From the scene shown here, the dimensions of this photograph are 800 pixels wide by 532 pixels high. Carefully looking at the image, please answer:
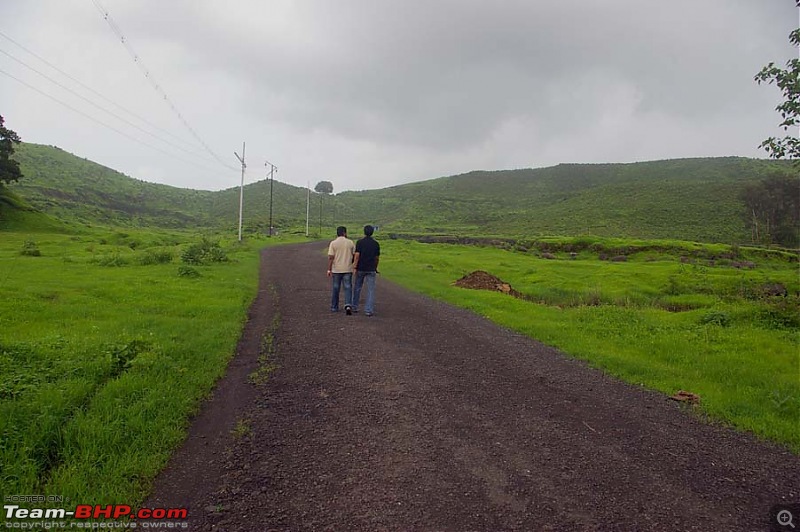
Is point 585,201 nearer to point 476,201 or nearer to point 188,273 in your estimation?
point 476,201

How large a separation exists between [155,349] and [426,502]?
5454 mm

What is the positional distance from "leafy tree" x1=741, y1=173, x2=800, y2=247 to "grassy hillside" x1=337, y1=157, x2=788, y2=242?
2.35 m

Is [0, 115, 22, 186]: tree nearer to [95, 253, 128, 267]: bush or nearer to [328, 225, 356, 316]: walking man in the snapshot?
[95, 253, 128, 267]: bush

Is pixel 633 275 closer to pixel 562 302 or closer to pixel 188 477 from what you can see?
pixel 562 302

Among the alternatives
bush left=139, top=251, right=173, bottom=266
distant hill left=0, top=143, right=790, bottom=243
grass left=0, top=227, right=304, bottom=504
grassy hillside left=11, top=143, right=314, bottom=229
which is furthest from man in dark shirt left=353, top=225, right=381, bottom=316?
grassy hillside left=11, top=143, right=314, bottom=229

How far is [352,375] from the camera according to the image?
273 inches

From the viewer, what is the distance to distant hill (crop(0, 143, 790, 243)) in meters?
75.9

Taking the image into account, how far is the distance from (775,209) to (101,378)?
8750 cm

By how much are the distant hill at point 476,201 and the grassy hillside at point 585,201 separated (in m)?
0.25

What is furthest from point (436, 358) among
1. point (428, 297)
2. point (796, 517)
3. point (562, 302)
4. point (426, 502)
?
point (562, 302)

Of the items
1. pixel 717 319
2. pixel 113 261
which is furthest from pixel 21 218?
pixel 717 319

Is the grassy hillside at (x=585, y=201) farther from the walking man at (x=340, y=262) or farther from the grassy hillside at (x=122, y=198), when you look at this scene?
the walking man at (x=340, y=262)

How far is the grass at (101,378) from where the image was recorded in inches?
156

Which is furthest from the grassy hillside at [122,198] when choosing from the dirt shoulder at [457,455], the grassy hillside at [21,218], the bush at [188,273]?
the dirt shoulder at [457,455]
